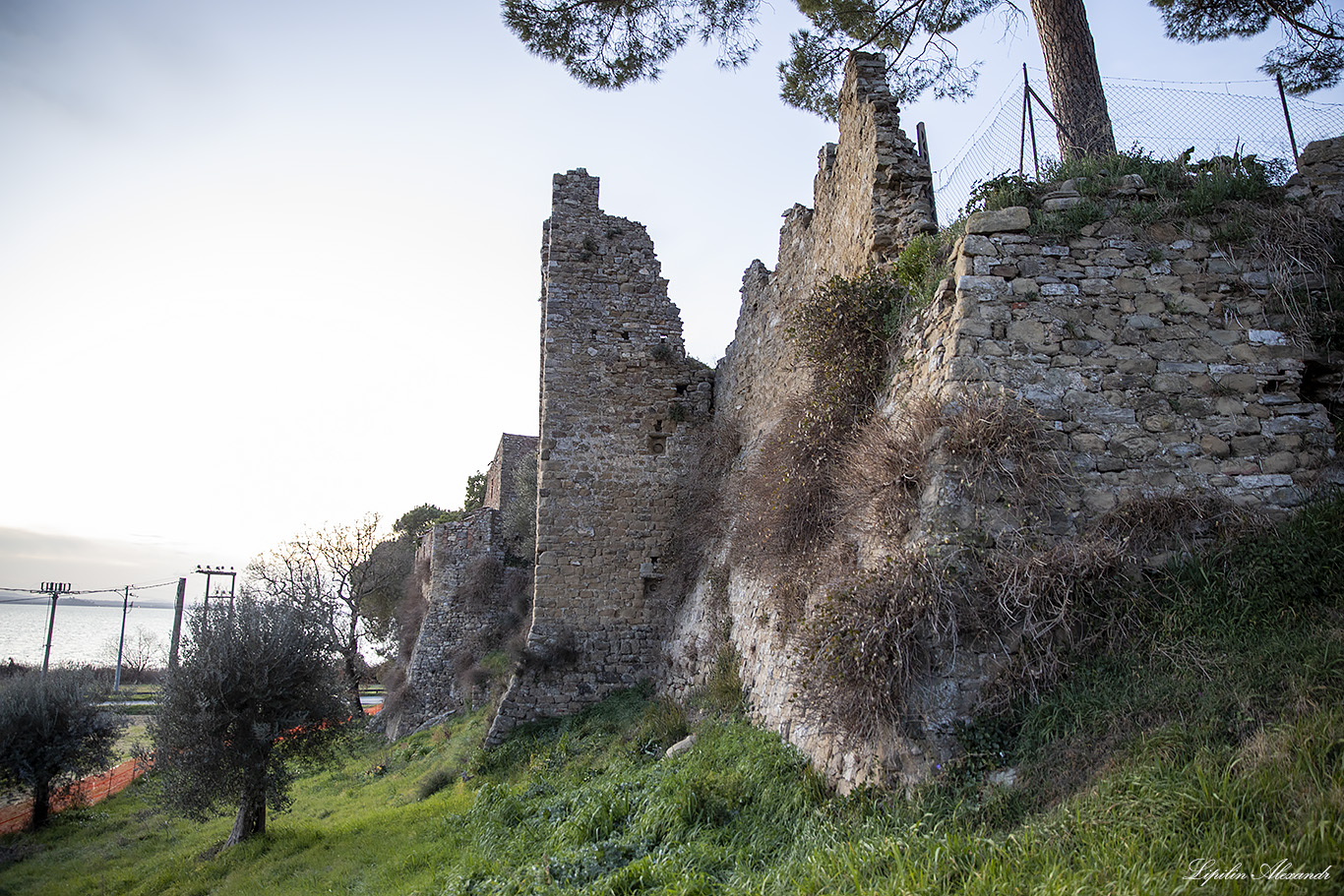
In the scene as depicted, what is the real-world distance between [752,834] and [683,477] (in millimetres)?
7406

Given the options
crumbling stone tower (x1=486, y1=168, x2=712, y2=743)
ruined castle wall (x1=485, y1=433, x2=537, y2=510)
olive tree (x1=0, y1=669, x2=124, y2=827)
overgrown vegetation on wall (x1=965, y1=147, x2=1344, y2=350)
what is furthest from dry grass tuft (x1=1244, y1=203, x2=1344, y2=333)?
olive tree (x1=0, y1=669, x2=124, y2=827)

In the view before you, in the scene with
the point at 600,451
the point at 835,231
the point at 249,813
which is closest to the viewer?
the point at 835,231

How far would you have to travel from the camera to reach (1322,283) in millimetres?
5590

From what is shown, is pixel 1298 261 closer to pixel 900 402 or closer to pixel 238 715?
Result: pixel 900 402

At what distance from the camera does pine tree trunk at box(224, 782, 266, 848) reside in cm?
1050

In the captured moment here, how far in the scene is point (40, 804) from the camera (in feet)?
46.8

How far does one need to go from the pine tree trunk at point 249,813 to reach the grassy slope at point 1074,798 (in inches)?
152

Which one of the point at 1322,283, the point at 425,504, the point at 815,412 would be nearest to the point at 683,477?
the point at 815,412

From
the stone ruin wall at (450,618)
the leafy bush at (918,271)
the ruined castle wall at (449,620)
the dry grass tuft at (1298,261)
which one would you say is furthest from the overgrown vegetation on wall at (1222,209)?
the ruined castle wall at (449,620)

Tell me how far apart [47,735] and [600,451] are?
13.6 meters

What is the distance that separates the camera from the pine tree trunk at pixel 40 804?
14.1 meters

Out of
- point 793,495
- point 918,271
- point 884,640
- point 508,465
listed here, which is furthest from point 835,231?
point 508,465

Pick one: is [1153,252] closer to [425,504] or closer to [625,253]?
[625,253]

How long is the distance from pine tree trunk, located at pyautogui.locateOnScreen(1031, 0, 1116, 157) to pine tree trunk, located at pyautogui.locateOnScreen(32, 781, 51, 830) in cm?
2147
